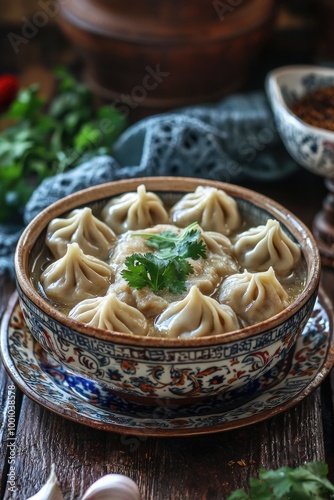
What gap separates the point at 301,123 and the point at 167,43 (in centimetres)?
73

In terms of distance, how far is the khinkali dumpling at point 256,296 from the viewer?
1625 millimetres

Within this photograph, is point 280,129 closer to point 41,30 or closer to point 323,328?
point 323,328

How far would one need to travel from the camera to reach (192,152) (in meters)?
2.42

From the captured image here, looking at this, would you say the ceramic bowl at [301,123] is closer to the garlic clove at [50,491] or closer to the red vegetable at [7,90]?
the red vegetable at [7,90]

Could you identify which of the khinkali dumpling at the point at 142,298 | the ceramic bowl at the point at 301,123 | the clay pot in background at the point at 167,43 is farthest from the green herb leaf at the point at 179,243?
the clay pot in background at the point at 167,43

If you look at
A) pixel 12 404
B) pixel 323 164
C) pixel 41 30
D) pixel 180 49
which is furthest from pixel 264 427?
pixel 41 30

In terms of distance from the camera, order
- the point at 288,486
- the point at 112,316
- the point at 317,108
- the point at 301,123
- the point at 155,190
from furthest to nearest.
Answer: the point at 317,108
the point at 301,123
the point at 155,190
the point at 112,316
the point at 288,486

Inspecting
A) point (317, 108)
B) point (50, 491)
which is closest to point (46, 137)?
point (317, 108)

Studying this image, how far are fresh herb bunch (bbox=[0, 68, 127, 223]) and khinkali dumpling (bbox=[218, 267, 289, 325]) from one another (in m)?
0.98

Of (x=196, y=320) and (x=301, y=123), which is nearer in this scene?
(x=196, y=320)

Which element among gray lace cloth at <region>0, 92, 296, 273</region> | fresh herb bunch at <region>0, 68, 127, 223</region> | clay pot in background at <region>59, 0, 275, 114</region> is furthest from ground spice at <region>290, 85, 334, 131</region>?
fresh herb bunch at <region>0, 68, 127, 223</region>

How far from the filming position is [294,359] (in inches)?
71.2

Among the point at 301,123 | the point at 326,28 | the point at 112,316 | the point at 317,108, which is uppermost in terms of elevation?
the point at 112,316

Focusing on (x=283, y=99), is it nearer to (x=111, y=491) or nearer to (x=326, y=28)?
(x=326, y=28)
